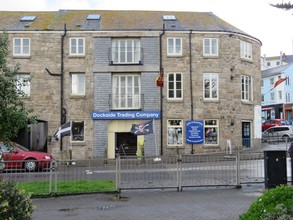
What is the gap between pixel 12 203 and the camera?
16.9ft

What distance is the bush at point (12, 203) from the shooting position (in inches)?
194

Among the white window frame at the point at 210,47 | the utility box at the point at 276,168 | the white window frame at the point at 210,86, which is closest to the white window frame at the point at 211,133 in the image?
the white window frame at the point at 210,86

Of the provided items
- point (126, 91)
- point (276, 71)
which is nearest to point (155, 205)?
point (126, 91)

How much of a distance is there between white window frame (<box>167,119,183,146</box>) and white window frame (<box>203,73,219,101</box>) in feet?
9.29

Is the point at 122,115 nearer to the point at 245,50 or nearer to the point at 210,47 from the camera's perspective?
the point at 210,47

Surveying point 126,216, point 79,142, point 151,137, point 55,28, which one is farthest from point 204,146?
point 126,216

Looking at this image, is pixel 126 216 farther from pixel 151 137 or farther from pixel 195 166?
pixel 151 137

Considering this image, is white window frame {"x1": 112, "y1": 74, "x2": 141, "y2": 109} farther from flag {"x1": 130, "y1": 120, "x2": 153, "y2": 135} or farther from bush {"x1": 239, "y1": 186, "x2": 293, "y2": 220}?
bush {"x1": 239, "y1": 186, "x2": 293, "y2": 220}

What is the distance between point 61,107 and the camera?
28.5 metres

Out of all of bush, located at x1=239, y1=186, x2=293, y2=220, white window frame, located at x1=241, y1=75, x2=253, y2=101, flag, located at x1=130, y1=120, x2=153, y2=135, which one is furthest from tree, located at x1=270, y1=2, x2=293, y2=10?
white window frame, located at x1=241, y1=75, x2=253, y2=101

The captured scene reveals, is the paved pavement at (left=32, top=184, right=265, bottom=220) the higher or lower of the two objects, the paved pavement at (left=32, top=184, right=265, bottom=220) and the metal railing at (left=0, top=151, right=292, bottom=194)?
the lower

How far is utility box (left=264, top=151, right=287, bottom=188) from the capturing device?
39.0 ft

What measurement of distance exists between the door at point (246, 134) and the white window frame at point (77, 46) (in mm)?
13373

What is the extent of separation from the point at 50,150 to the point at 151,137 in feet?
23.5
